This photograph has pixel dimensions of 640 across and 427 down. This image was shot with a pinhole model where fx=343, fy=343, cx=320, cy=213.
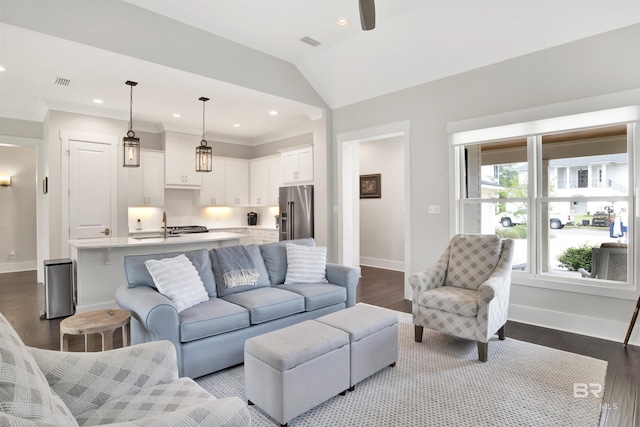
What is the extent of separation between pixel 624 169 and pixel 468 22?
2.12 meters

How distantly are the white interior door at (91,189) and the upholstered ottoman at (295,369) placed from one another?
4613 millimetres

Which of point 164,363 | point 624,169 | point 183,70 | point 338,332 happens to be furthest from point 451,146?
point 164,363

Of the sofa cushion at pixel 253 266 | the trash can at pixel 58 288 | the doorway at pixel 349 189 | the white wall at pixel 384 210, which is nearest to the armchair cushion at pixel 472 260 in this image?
the sofa cushion at pixel 253 266

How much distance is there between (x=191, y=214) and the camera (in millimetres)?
7336

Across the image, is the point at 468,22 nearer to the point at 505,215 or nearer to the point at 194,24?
the point at 505,215

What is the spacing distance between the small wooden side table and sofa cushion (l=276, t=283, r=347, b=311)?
1.41 metres

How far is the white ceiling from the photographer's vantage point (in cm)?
331

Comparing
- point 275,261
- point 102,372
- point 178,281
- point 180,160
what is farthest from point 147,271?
point 180,160

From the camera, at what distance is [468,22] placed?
3627mm

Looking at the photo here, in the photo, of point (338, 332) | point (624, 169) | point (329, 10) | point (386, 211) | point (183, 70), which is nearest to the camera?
point (338, 332)

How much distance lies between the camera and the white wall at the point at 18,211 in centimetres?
699

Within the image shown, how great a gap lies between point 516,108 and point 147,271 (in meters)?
4.06

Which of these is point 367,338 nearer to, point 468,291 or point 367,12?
point 468,291

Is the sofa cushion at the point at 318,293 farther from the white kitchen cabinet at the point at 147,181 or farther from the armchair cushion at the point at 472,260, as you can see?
the white kitchen cabinet at the point at 147,181
